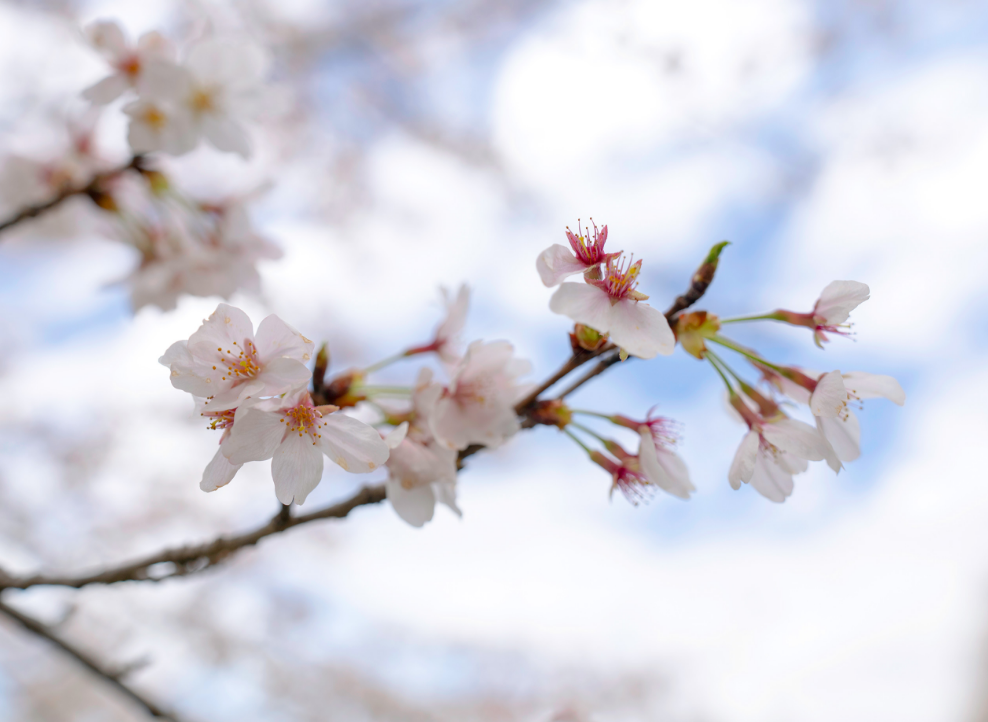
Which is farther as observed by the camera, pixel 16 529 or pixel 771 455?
pixel 16 529

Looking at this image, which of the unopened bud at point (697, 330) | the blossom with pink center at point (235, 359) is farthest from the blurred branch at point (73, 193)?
the unopened bud at point (697, 330)

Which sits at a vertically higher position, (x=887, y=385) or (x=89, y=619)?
(x=89, y=619)

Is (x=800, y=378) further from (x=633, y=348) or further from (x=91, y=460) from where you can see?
(x=91, y=460)

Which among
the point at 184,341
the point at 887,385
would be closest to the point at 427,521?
the point at 184,341

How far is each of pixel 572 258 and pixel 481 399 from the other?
0.73 ft

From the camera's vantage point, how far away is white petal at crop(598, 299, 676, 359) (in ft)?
2.09

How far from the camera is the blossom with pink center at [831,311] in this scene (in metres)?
0.74

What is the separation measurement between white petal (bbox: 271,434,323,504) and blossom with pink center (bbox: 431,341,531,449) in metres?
0.16

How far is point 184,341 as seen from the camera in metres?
A: 0.69

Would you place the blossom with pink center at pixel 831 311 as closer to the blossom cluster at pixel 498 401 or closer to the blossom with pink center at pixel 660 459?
the blossom cluster at pixel 498 401

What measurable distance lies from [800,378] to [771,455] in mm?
108

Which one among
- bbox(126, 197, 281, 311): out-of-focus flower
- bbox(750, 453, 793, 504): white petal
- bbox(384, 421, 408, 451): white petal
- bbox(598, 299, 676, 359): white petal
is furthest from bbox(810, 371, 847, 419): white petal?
bbox(126, 197, 281, 311): out-of-focus flower

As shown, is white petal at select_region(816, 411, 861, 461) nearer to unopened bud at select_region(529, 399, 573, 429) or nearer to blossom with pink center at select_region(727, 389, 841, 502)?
blossom with pink center at select_region(727, 389, 841, 502)

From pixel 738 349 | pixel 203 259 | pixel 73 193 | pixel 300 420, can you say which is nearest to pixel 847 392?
pixel 738 349
